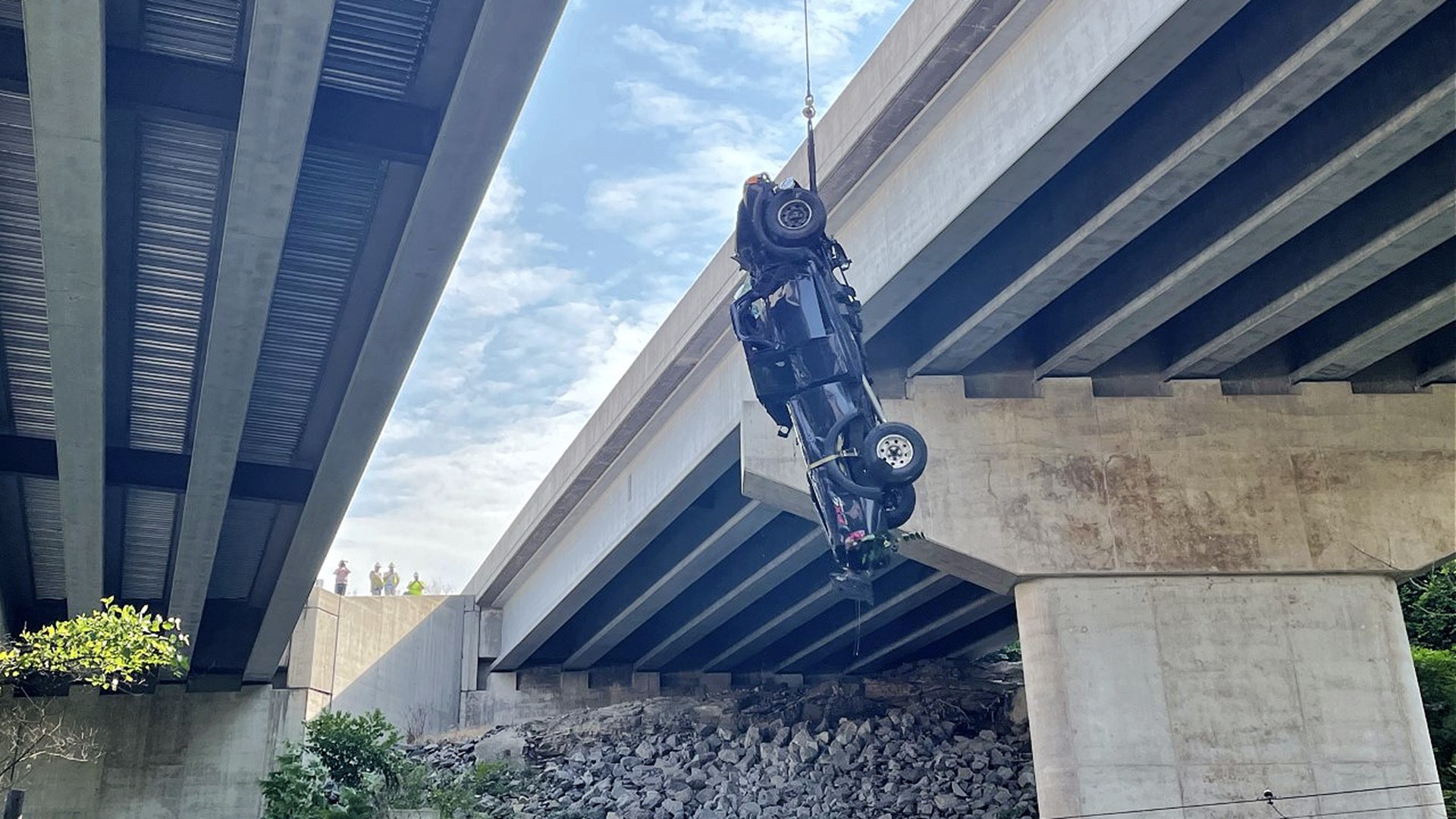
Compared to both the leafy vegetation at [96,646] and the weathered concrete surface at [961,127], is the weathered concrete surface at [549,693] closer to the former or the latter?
the weathered concrete surface at [961,127]

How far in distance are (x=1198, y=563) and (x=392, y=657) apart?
23.7 meters

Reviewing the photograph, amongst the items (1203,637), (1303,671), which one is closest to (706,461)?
(1203,637)

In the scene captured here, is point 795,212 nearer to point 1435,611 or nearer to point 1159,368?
point 1159,368

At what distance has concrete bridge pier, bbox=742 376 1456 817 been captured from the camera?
13531mm

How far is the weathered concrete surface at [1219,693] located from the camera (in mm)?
13438

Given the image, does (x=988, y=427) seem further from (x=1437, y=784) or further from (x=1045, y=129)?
(x=1437, y=784)

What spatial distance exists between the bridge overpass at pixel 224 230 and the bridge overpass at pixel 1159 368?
16.6ft

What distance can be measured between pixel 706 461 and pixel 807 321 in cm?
821

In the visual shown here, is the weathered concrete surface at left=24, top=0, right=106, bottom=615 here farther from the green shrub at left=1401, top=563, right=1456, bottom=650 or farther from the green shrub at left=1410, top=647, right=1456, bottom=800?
the green shrub at left=1401, top=563, right=1456, bottom=650

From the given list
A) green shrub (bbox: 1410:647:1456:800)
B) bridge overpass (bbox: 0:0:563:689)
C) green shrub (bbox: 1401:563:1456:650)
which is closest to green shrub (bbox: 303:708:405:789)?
bridge overpass (bbox: 0:0:563:689)

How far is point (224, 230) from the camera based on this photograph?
944cm

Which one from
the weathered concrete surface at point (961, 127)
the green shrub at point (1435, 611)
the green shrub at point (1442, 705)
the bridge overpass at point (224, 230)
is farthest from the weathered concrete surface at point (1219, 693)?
the green shrub at point (1435, 611)

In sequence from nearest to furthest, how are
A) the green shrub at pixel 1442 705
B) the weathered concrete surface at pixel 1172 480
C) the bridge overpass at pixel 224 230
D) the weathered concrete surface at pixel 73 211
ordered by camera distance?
the weathered concrete surface at pixel 73 211, the bridge overpass at pixel 224 230, the weathered concrete surface at pixel 1172 480, the green shrub at pixel 1442 705

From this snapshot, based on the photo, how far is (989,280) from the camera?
13.6 meters
